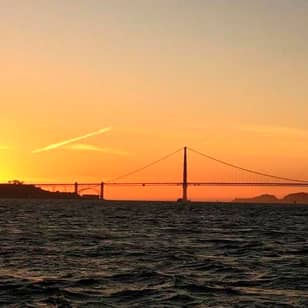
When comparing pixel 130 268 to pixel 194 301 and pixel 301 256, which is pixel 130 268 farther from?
pixel 301 256

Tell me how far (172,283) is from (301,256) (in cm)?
1065

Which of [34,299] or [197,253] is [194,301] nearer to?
[34,299]

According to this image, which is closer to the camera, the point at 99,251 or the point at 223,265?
the point at 223,265

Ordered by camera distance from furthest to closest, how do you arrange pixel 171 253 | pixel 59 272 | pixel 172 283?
pixel 171 253 → pixel 59 272 → pixel 172 283

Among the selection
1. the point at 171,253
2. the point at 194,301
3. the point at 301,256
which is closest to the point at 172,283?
the point at 194,301

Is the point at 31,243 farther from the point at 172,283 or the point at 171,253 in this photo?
the point at 172,283

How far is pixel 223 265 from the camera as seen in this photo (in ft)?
76.9

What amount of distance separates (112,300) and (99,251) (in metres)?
11.8

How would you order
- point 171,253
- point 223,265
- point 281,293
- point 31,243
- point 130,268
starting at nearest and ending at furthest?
point 281,293
point 130,268
point 223,265
point 171,253
point 31,243

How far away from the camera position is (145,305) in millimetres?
15438

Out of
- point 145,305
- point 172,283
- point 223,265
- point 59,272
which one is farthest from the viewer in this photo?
point 223,265

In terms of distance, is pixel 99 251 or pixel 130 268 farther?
pixel 99 251

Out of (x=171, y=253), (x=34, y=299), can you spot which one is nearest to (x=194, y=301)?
(x=34, y=299)

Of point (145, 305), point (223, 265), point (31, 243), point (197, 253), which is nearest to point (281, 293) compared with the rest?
point (145, 305)
